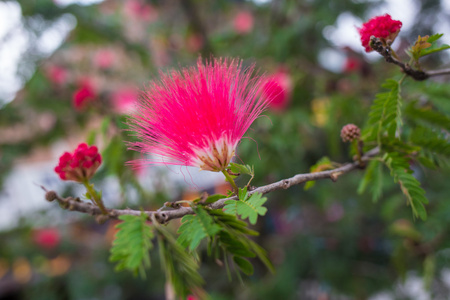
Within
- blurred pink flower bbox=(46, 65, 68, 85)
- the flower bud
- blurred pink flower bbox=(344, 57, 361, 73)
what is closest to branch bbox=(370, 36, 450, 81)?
the flower bud

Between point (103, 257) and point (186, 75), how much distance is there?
3526mm

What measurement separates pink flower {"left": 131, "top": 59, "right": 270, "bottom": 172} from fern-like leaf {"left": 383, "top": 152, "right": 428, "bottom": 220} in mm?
403

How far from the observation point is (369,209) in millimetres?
3164

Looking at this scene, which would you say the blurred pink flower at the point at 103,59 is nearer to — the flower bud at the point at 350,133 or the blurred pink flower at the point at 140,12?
the blurred pink flower at the point at 140,12

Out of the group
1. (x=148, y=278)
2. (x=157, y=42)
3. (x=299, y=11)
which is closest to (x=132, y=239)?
(x=299, y=11)

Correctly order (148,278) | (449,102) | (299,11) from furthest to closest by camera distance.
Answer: (148,278) → (299,11) → (449,102)

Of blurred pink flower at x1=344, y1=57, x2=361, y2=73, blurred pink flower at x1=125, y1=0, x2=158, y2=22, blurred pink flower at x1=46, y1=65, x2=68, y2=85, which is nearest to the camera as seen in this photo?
blurred pink flower at x1=344, y1=57, x2=361, y2=73

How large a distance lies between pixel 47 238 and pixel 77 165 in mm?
3902

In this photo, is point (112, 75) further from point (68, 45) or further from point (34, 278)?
point (34, 278)

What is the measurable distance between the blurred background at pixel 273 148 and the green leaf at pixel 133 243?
0.75 meters

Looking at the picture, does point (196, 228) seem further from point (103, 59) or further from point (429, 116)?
point (103, 59)

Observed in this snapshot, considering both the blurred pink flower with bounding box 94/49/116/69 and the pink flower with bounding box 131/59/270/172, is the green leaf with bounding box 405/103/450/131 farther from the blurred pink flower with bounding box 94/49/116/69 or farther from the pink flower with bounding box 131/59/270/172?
the blurred pink flower with bounding box 94/49/116/69

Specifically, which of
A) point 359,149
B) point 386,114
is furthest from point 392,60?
point 359,149

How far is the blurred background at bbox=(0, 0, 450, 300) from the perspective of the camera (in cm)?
203
